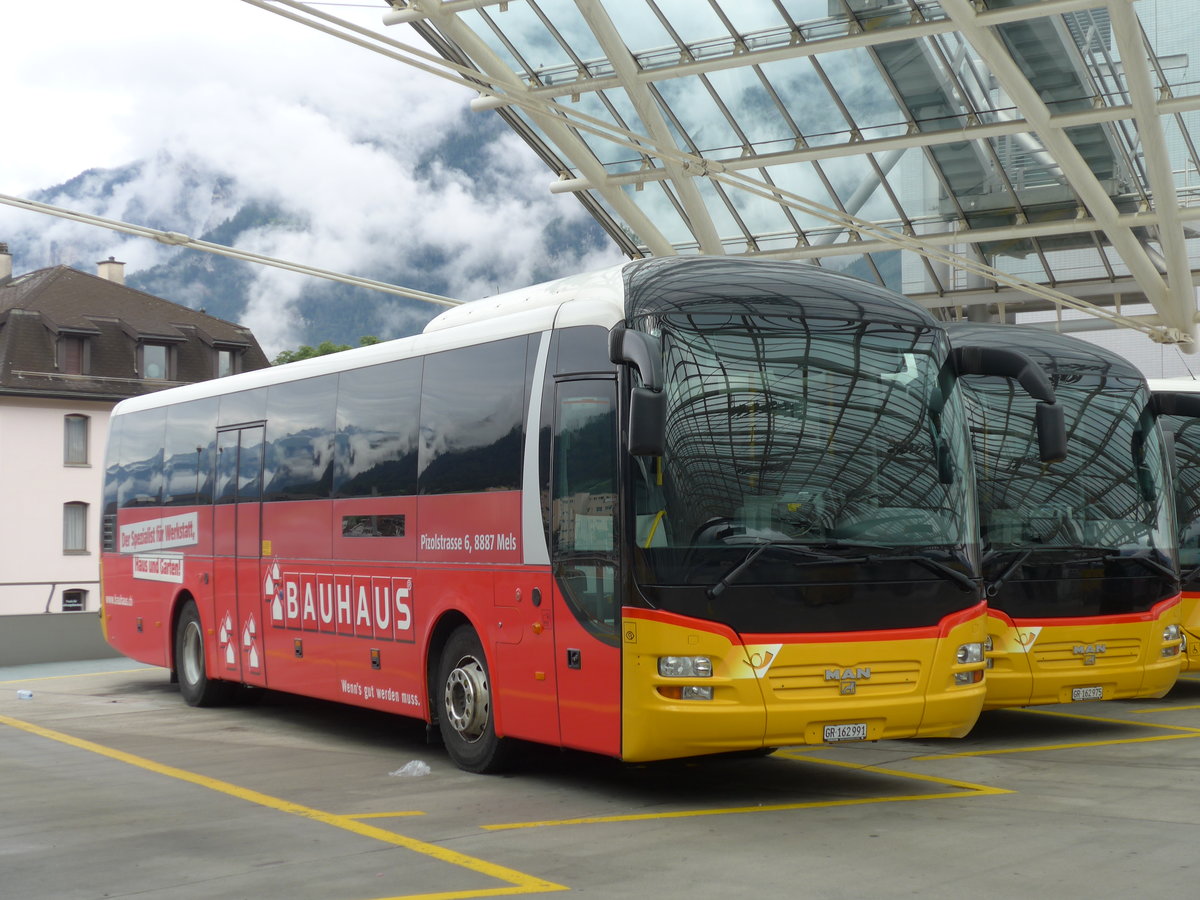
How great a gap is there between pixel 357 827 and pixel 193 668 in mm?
7870

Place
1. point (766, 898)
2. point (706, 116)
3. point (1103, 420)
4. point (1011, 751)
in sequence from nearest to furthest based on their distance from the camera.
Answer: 1. point (766, 898)
2. point (1011, 751)
3. point (1103, 420)
4. point (706, 116)

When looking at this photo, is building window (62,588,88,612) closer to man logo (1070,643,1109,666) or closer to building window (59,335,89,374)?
building window (59,335,89,374)

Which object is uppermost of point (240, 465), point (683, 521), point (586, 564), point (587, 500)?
point (240, 465)

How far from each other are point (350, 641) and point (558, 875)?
5.61 meters

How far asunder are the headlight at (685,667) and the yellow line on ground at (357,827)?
1627mm

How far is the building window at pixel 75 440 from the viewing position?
53969mm

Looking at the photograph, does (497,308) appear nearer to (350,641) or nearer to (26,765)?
(350,641)

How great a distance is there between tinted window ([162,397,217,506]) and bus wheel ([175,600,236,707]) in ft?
3.72

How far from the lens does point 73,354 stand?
56.2m

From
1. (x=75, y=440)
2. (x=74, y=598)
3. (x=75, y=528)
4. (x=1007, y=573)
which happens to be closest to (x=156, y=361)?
(x=75, y=440)

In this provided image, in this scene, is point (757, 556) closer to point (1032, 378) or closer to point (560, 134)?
point (1032, 378)

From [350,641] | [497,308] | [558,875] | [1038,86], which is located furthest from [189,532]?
[1038,86]

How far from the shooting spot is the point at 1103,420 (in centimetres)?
1295

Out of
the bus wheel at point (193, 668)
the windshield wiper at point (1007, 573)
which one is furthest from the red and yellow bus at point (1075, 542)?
the bus wheel at point (193, 668)
